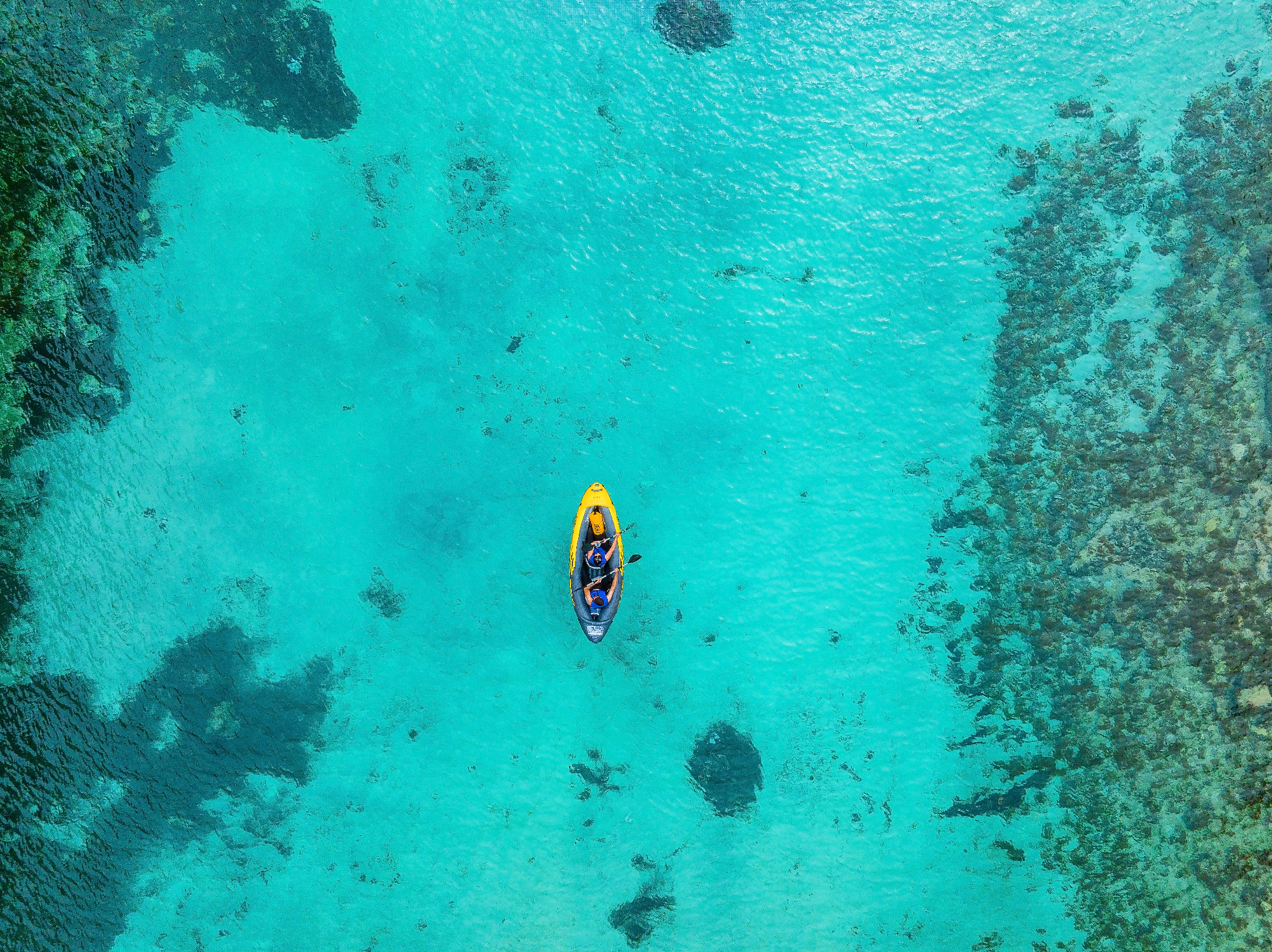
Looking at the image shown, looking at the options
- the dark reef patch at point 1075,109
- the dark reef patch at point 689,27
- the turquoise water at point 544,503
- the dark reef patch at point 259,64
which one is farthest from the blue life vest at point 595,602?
the dark reef patch at point 1075,109

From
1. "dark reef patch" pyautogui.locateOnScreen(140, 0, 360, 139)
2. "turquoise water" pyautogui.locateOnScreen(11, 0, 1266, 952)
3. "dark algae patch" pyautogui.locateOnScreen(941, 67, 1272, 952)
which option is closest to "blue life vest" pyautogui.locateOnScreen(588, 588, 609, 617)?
"turquoise water" pyautogui.locateOnScreen(11, 0, 1266, 952)

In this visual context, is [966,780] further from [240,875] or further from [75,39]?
[75,39]

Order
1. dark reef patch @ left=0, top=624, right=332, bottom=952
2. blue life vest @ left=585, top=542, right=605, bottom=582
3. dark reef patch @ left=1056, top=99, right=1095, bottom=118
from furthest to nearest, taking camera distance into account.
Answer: dark reef patch @ left=1056, top=99, right=1095, bottom=118 < dark reef patch @ left=0, top=624, right=332, bottom=952 < blue life vest @ left=585, top=542, right=605, bottom=582

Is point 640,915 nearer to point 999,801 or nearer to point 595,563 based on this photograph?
point 595,563

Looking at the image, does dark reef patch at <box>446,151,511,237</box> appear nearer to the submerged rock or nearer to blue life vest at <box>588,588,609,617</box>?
blue life vest at <box>588,588,609,617</box>

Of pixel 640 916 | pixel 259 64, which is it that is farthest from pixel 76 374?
pixel 640 916

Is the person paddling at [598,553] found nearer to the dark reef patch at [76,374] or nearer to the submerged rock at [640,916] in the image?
the submerged rock at [640,916]
